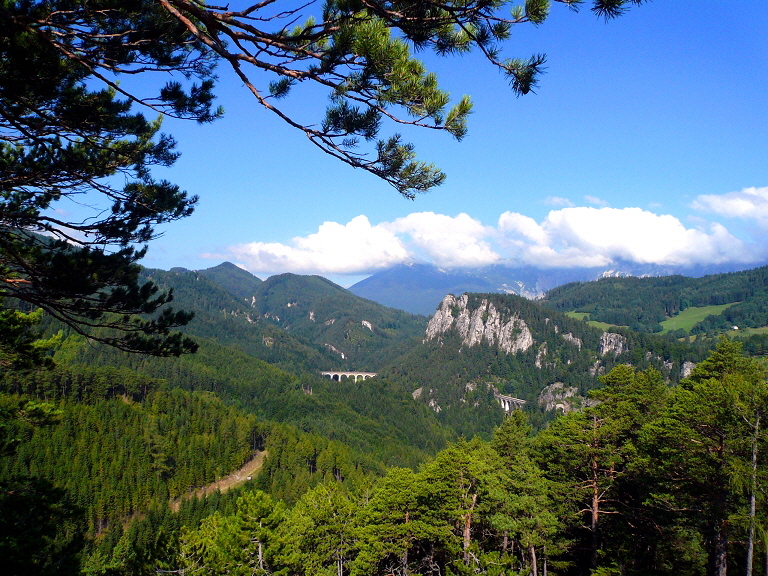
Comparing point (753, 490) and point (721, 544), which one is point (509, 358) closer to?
point (721, 544)

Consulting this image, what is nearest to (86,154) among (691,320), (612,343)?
(612,343)

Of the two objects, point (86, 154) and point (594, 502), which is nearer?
point (86, 154)

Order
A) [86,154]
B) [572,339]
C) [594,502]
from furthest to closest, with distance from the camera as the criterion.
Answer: [572,339] → [594,502] → [86,154]

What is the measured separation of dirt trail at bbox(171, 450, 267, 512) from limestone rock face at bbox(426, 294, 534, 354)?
113 m

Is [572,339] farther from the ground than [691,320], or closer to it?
closer to it

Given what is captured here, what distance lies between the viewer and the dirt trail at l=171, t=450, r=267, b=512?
59.0 meters

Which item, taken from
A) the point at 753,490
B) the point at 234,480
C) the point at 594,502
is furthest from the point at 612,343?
the point at 753,490

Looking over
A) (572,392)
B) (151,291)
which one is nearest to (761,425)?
(151,291)

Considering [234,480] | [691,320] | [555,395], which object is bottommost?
[555,395]

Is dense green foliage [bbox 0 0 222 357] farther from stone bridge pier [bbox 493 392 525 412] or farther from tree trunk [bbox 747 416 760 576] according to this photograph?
stone bridge pier [bbox 493 392 525 412]

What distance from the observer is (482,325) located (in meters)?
175

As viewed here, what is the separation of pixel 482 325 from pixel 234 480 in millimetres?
124562

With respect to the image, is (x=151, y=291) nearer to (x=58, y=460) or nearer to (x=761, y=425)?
(x=761, y=425)

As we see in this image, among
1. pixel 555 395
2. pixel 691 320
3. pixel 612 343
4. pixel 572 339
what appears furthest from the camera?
pixel 691 320
